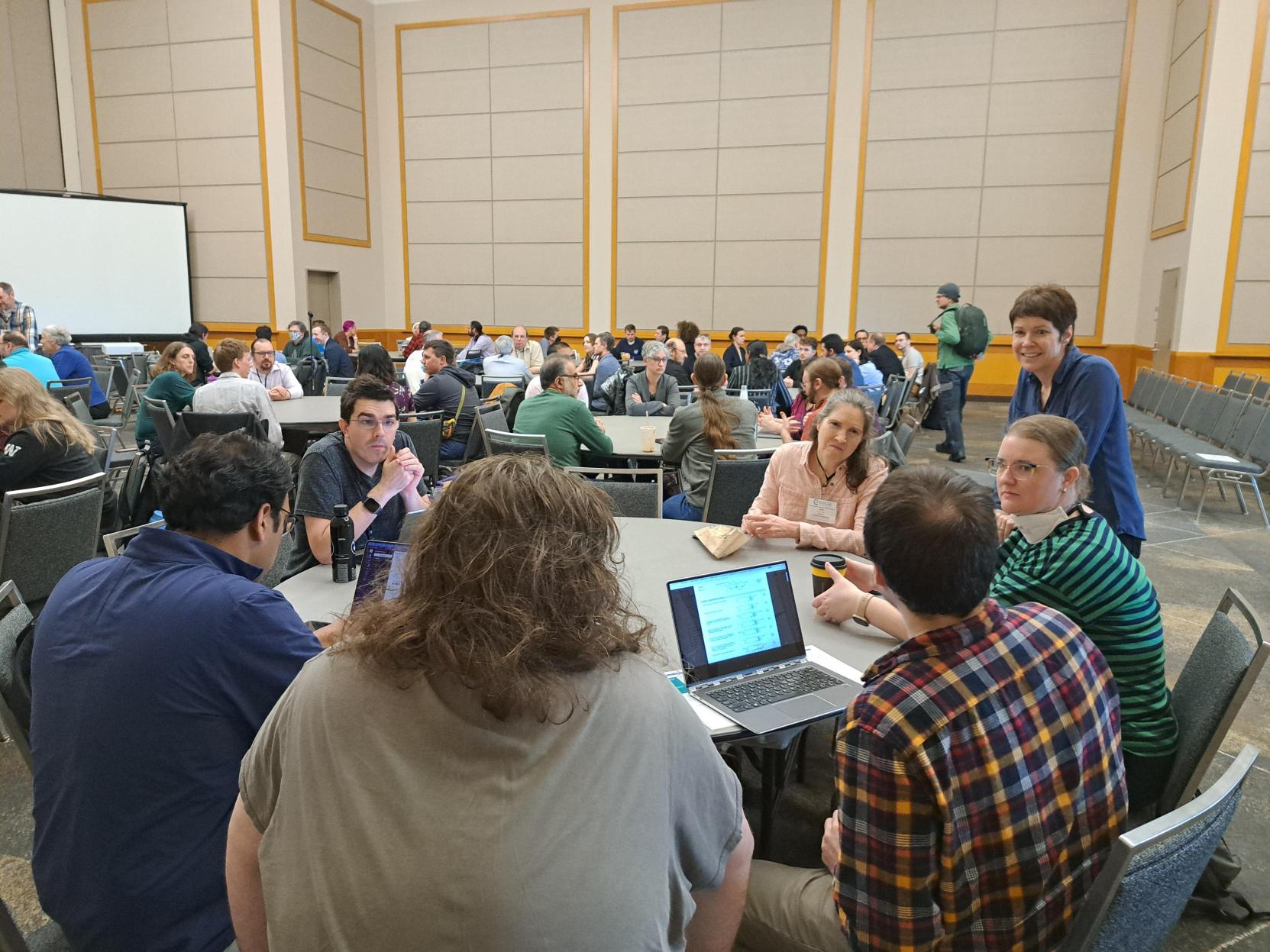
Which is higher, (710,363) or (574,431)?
(710,363)

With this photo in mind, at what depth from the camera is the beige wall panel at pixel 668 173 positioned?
1331cm

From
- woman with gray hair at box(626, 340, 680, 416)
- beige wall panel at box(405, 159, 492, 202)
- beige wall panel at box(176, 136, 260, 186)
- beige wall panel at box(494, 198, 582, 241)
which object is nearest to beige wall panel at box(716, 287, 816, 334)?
beige wall panel at box(494, 198, 582, 241)

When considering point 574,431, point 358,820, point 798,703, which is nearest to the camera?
point 358,820

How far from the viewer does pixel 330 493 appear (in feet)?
8.54

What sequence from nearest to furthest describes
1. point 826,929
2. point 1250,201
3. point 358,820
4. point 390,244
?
point 358,820 < point 826,929 < point 1250,201 < point 390,244

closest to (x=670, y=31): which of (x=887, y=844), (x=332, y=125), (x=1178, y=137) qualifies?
(x=332, y=125)

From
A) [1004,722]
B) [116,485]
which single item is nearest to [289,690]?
[1004,722]

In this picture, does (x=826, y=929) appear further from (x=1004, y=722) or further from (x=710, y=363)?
(x=710, y=363)

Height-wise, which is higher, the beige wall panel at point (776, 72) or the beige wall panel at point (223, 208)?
the beige wall panel at point (776, 72)

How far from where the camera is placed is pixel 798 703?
5.66 feet

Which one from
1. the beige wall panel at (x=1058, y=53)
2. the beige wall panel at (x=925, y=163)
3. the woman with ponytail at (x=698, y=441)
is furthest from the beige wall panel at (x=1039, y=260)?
the woman with ponytail at (x=698, y=441)

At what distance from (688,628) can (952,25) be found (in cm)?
1302

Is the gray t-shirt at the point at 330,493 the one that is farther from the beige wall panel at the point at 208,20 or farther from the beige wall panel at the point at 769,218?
the beige wall panel at the point at 208,20

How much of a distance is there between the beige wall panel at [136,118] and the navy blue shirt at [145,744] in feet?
48.1
